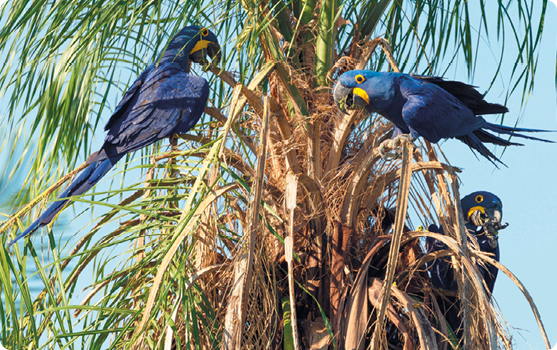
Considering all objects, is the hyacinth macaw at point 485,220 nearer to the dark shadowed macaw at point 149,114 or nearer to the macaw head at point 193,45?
the dark shadowed macaw at point 149,114

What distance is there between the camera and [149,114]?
8.89 ft

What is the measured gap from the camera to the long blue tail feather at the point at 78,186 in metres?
2.19

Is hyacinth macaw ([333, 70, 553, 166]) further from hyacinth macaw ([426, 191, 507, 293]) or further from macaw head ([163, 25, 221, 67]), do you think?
macaw head ([163, 25, 221, 67])

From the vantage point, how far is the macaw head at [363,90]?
7.83 feet

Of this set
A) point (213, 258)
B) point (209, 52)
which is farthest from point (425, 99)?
point (209, 52)

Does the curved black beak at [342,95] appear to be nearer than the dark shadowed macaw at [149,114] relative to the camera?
Yes

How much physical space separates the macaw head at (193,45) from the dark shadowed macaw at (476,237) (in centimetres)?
165

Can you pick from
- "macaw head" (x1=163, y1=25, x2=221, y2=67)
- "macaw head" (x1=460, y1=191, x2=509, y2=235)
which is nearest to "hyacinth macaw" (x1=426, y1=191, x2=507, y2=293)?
"macaw head" (x1=460, y1=191, x2=509, y2=235)

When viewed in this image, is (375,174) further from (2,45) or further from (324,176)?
(2,45)

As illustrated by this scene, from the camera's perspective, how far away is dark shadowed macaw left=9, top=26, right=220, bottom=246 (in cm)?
253

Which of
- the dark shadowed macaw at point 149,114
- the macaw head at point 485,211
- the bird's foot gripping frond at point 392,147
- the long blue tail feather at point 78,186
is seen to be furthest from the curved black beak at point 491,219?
the long blue tail feather at point 78,186

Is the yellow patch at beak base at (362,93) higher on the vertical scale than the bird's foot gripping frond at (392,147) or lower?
higher

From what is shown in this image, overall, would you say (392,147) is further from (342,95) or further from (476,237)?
(476,237)

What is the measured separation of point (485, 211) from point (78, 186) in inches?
86.4
